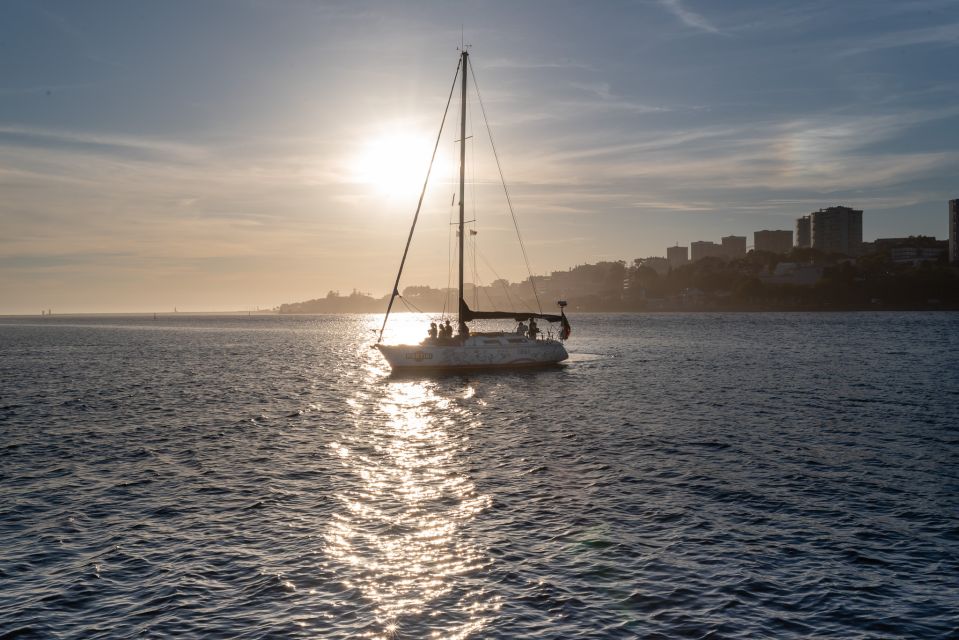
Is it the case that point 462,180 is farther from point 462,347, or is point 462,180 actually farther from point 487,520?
point 487,520

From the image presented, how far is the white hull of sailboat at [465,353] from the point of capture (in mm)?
51188

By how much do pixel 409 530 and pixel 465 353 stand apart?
36.3 metres

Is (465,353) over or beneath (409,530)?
over

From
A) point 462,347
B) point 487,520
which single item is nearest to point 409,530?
point 487,520

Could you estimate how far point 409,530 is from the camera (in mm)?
15398

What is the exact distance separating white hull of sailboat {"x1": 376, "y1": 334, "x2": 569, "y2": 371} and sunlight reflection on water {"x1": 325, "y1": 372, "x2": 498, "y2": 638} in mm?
21644

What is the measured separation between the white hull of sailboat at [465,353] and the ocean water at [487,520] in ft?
44.5

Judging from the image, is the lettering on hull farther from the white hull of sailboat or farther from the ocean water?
the ocean water

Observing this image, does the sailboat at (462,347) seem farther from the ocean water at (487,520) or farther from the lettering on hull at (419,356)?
the ocean water at (487,520)

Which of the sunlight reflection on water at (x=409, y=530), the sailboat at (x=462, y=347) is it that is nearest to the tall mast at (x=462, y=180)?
the sailboat at (x=462, y=347)

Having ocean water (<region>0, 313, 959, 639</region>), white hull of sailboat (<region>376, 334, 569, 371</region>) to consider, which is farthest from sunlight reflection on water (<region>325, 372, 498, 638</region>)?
white hull of sailboat (<region>376, 334, 569, 371</region>)

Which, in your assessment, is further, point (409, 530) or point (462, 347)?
point (462, 347)

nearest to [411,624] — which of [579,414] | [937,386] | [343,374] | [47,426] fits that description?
[579,414]

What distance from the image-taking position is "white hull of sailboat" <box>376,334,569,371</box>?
51.2 meters
